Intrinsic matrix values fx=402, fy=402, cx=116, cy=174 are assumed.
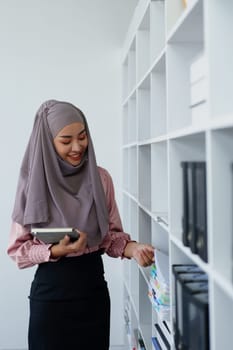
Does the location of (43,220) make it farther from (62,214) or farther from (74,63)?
(74,63)

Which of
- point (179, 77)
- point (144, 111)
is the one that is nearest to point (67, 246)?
point (179, 77)

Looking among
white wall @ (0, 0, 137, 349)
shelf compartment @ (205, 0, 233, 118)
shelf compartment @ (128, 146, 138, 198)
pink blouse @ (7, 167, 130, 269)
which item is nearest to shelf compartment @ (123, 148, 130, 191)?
white wall @ (0, 0, 137, 349)

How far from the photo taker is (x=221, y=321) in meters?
0.92

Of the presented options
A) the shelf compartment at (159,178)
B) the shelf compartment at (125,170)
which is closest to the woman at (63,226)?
the shelf compartment at (159,178)

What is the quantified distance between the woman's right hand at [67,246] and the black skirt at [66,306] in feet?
0.37

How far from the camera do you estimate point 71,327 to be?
1.75 m

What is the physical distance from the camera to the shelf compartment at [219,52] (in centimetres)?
93

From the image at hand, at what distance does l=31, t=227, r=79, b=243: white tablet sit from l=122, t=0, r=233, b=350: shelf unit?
34 cm

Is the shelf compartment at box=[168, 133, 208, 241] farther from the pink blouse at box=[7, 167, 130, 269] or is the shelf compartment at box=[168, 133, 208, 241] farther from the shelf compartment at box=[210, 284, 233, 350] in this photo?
the pink blouse at box=[7, 167, 130, 269]

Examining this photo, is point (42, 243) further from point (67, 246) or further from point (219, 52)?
point (219, 52)

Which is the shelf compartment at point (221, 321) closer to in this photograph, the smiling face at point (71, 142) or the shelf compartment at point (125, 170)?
the smiling face at point (71, 142)

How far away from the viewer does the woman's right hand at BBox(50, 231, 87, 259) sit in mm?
1626

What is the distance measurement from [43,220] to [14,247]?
186 mm

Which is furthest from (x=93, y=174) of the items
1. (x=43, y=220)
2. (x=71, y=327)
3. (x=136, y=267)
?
(x=136, y=267)
